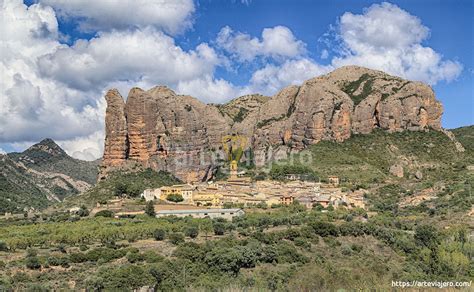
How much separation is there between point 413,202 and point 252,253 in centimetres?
3702

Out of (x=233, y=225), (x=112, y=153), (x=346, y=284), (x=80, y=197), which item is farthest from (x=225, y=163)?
(x=346, y=284)

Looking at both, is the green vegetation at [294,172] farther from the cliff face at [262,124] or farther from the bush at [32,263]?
the bush at [32,263]

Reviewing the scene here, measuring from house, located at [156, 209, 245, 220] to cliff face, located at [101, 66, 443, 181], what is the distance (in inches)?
1547

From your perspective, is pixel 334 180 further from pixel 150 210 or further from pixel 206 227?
pixel 206 227

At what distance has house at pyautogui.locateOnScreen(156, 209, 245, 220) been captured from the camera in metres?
61.5

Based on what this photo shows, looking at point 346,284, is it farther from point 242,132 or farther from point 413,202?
point 242,132

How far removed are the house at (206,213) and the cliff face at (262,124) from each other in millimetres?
39284

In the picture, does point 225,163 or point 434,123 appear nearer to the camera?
point 434,123

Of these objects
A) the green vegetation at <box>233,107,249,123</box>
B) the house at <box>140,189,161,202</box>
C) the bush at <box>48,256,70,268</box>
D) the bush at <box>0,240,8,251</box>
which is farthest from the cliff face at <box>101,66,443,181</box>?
the bush at <box>48,256,70,268</box>

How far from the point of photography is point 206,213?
207ft

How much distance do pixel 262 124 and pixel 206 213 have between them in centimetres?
6382

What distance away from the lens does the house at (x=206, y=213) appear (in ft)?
202

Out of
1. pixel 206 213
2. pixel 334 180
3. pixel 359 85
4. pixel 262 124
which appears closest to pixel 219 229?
pixel 206 213

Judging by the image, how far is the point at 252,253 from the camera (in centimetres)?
3981
